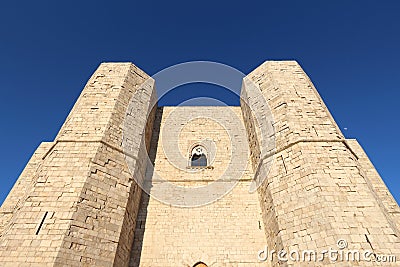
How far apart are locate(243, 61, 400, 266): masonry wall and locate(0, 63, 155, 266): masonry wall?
4.33 meters

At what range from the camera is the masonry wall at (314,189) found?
4965 millimetres

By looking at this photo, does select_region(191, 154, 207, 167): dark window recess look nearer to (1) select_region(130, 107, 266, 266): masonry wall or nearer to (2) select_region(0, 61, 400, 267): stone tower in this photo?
(2) select_region(0, 61, 400, 267): stone tower

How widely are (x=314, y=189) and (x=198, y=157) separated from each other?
552cm

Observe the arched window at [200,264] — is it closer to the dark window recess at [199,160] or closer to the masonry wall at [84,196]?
the masonry wall at [84,196]

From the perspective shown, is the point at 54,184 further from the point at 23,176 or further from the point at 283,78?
the point at 283,78

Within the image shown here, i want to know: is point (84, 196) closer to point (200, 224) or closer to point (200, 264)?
point (200, 224)

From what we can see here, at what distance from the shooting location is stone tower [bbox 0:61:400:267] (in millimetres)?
5090

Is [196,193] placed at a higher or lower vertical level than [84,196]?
higher

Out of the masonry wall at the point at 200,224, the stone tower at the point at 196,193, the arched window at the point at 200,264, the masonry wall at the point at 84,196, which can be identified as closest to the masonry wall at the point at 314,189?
Result: the stone tower at the point at 196,193

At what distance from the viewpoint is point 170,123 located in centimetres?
1131

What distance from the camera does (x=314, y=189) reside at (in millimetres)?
5672

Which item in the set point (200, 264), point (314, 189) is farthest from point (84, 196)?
point (314, 189)

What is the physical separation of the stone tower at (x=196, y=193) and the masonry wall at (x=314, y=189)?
1.1 inches

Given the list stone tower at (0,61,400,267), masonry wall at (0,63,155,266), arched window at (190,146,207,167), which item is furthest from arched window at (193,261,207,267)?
arched window at (190,146,207,167)
